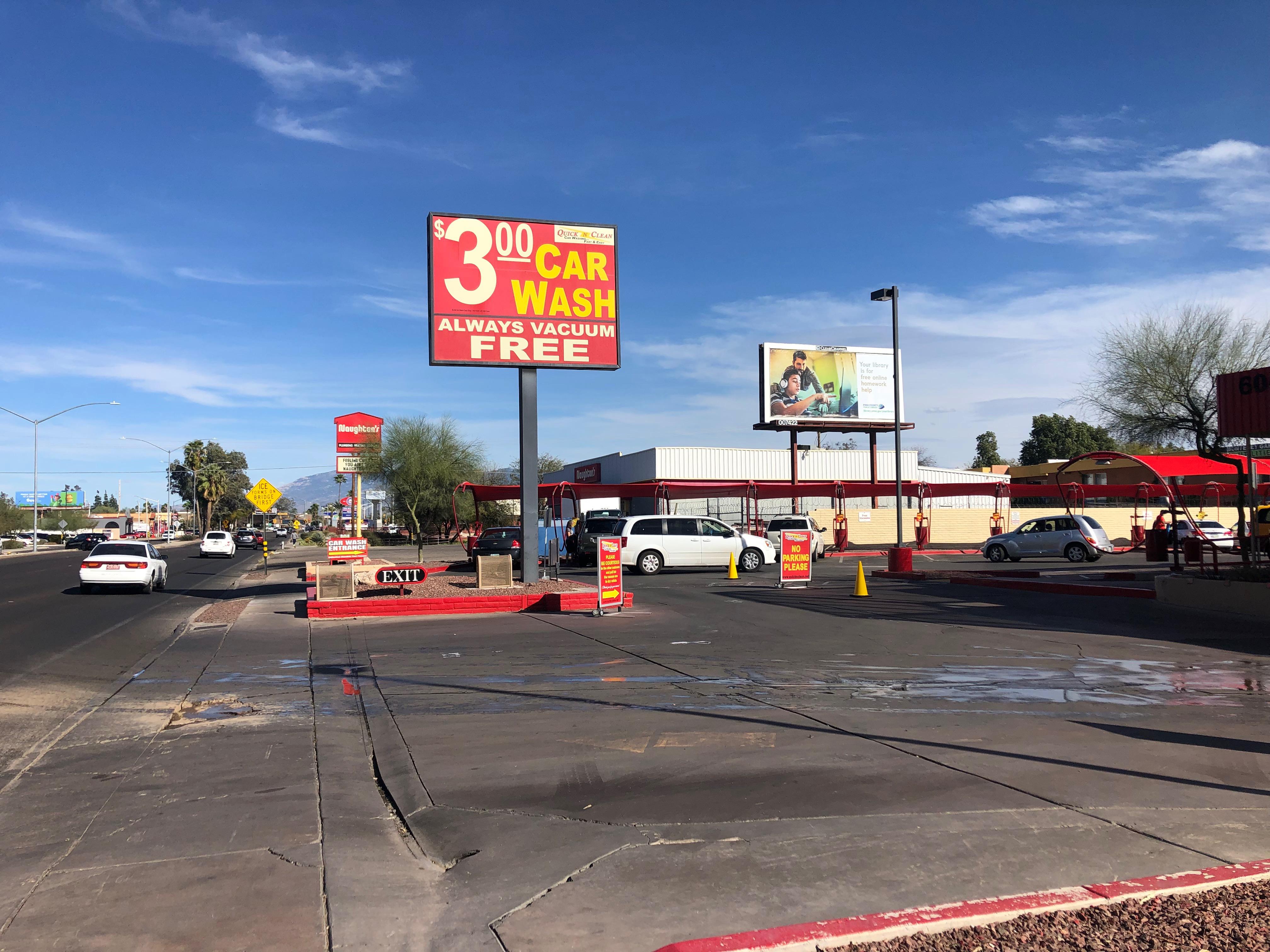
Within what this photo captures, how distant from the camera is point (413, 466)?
58.7 m

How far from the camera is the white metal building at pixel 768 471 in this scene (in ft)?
209

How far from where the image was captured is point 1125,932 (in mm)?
3914

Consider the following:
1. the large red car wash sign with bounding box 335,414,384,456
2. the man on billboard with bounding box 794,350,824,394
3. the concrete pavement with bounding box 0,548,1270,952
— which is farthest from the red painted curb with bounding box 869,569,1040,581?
the large red car wash sign with bounding box 335,414,384,456

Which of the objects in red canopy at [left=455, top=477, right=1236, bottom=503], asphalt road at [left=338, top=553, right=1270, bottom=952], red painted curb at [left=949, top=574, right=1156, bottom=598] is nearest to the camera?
asphalt road at [left=338, top=553, right=1270, bottom=952]

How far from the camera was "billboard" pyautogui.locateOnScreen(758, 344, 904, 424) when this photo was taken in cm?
5341

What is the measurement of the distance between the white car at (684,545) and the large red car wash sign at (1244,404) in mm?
14170

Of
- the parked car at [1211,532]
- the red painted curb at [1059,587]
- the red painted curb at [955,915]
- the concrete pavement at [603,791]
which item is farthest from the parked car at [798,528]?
the red painted curb at [955,915]

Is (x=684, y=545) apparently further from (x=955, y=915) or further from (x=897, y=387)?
(x=955, y=915)

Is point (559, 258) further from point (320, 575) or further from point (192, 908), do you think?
point (192, 908)

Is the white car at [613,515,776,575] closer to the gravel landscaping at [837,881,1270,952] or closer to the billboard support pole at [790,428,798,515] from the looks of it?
the billboard support pole at [790,428,798,515]

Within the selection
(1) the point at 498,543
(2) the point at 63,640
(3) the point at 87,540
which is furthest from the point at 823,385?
(3) the point at 87,540

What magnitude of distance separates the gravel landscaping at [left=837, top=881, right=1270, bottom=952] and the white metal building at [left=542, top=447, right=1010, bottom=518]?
5672cm

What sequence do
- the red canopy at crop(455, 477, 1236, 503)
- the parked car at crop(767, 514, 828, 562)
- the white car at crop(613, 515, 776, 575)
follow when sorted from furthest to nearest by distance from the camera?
the red canopy at crop(455, 477, 1236, 503) < the parked car at crop(767, 514, 828, 562) < the white car at crop(613, 515, 776, 575)

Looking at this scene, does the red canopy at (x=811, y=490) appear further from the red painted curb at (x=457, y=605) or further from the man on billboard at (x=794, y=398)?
the red painted curb at (x=457, y=605)
